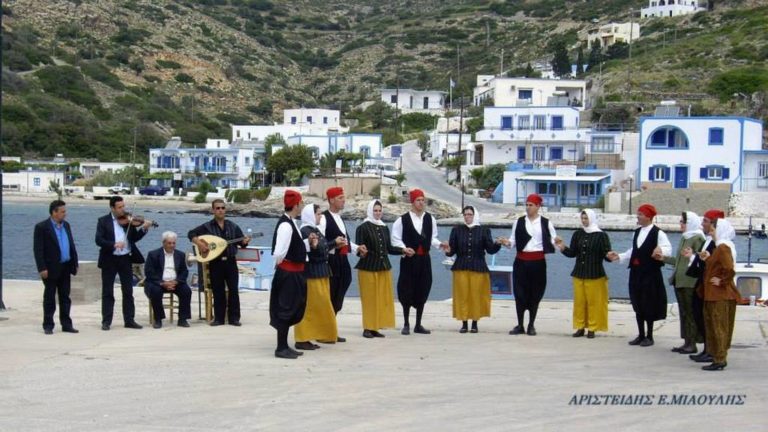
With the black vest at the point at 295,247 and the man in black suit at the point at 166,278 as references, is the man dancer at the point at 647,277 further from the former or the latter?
the man in black suit at the point at 166,278

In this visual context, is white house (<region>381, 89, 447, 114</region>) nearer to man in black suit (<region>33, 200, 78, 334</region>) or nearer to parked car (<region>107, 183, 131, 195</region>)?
parked car (<region>107, 183, 131, 195</region>)

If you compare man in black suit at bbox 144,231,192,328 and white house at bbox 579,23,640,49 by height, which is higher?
white house at bbox 579,23,640,49

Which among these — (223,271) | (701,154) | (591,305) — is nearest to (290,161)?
(701,154)

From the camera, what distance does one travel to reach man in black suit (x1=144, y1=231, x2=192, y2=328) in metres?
14.0

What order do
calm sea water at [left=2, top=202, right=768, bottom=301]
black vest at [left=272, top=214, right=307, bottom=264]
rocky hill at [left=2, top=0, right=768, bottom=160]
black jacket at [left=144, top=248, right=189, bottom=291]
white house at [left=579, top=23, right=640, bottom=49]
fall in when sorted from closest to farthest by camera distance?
black vest at [left=272, top=214, right=307, bottom=264] < black jacket at [left=144, top=248, right=189, bottom=291] < calm sea water at [left=2, top=202, right=768, bottom=301] < rocky hill at [left=2, top=0, right=768, bottom=160] < white house at [left=579, top=23, right=640, bottom=49]

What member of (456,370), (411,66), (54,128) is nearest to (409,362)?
(456,370)

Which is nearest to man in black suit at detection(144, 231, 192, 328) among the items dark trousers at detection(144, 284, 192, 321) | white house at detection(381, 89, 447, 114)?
dark trousers at detection(144, 284, 192, 321)

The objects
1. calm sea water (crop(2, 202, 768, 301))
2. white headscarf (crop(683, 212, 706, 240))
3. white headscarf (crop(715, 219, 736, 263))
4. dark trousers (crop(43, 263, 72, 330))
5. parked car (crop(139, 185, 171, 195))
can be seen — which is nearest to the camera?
white headscarf (crop(715, 219, 736, 263))

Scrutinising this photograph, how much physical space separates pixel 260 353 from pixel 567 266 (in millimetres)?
36406

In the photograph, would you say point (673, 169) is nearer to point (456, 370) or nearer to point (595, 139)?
point (595, 139)

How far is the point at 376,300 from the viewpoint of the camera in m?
13.4

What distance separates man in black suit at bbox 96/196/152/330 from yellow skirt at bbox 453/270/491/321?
3.94 metres

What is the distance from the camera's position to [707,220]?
37.9ft

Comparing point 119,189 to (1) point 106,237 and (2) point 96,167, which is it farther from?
(1) point 106,237
